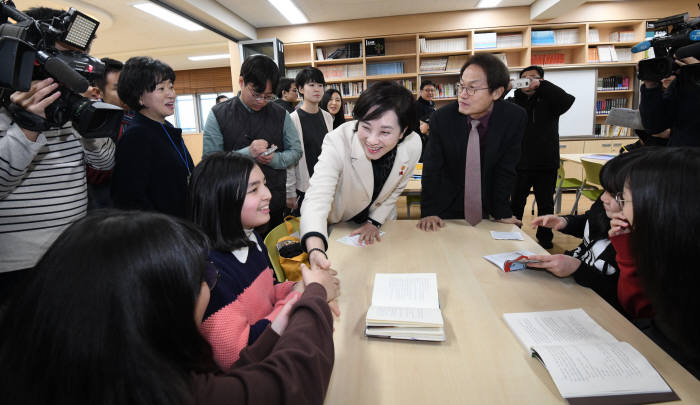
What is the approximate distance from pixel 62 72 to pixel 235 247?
0.72 metres

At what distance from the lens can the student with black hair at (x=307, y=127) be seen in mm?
2980

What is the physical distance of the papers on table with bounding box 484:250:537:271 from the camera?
4.21 ft

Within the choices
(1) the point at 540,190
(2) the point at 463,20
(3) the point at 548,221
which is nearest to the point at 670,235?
(3) the point at 548,221

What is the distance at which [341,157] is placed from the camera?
163 centimetres

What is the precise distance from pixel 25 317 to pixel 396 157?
4.83 feet

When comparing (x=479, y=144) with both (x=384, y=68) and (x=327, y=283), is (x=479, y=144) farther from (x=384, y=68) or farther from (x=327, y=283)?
(x=384, y=68)

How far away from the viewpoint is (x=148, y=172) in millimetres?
1564

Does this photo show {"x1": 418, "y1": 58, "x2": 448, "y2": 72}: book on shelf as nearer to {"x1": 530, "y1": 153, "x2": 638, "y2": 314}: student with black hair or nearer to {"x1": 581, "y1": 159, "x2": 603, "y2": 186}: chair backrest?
{"x1": 581, "y1": 159, "x2": 603, "y2": 186}: chair backrest

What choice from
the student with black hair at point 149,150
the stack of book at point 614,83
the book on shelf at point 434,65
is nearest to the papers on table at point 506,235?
the student with black hair at point 149,150

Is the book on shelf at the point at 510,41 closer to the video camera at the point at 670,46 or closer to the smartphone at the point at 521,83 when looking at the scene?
the smartphone at the point at 521,83

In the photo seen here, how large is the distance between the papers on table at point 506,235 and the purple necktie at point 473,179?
0.66ft

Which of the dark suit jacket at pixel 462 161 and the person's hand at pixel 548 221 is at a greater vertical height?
the dark suit jacket at pixel 462 161

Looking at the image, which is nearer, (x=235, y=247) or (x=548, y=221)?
(x=235, y=247)

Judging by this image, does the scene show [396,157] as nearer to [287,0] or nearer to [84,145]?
[84,145]
